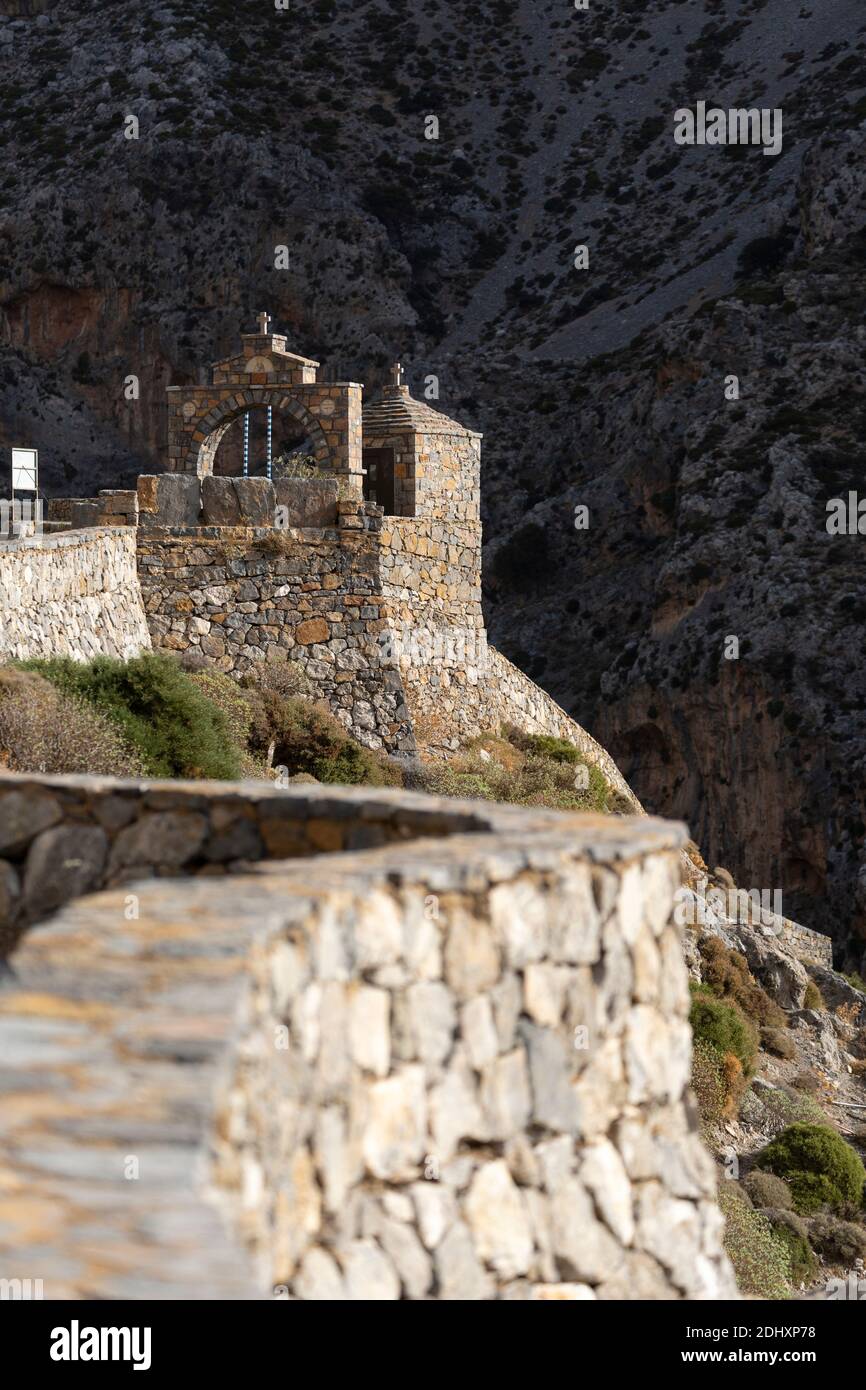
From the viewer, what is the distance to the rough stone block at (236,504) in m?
22.6

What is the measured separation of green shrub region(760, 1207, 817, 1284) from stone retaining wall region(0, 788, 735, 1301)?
1207cm

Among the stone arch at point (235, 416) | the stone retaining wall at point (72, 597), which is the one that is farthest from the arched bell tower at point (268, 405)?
the stone retaining wall at point (72, 597)

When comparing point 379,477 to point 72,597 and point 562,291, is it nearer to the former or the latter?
point 72,597

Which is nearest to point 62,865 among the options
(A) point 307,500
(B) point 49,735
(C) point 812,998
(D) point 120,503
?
(B) point 49,735

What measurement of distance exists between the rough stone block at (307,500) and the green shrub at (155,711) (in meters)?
4.80

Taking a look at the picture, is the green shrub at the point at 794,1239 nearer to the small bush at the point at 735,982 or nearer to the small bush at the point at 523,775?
the small bush at the point at 735,982

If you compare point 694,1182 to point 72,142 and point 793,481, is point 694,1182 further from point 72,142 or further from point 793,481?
point 72,142

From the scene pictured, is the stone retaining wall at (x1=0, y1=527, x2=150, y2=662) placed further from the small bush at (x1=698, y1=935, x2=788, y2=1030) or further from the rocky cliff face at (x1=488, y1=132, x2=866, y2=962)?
the rocky cliff face at (x1=488, y1=132, x2=866, y2=962)

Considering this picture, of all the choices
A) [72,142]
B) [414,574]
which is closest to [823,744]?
[414,574]

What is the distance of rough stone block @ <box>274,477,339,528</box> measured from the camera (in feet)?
75.0

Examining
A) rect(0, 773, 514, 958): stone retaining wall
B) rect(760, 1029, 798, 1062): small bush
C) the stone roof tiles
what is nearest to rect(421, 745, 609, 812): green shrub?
rect(760, 1029, 798, 1062): small bush

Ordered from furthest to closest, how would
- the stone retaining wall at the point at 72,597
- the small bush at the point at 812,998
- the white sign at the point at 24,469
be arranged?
1. the small bush at the point at 812,998
2. the white sign at the point at 24,469
3. the stone retaining wall at the point at 72,597
